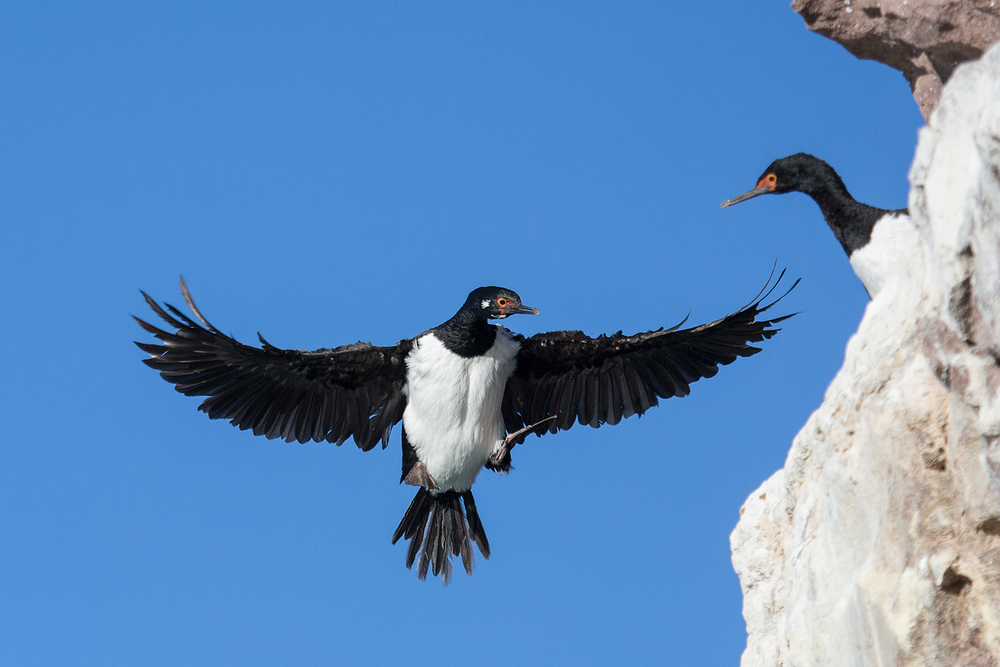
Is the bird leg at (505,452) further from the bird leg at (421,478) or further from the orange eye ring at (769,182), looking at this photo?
the orange eye ring at (769,182)

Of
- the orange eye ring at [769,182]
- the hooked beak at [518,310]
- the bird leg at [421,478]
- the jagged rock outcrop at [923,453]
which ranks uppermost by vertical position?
the hooked beak at [518,310]

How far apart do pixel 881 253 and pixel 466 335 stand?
333 cm

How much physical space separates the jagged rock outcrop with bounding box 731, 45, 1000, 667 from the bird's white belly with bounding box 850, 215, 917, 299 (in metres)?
1.21

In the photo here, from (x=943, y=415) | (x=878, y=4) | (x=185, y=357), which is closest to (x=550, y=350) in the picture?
(x=185, y=357)

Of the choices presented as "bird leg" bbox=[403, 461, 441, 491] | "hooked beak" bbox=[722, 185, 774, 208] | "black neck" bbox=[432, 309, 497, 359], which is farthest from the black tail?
"hooked beak" bbox=[722, 185, 774, 208]

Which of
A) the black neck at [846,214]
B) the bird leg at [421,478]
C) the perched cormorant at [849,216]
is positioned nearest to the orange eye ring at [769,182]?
the perched cormorant at [849,216]

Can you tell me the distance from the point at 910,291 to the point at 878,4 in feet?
5.64

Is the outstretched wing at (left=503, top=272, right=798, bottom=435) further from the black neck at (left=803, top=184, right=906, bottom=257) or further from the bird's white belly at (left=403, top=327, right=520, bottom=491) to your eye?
the black neck at (left=803, top=184, right=906, bottom=257)

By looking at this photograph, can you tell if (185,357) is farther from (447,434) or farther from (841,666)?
(841,666)

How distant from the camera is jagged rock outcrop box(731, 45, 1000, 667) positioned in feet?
14.0

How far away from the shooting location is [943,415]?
481cm

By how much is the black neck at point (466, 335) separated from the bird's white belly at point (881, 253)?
303 cm

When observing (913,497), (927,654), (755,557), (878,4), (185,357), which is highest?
(185,357)

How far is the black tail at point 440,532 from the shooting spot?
379 inches
